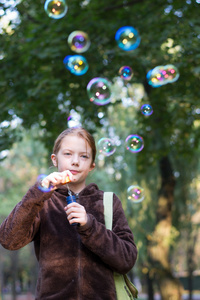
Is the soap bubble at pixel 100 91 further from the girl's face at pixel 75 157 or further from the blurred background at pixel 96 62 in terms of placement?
the girl's face at pixel 75 157

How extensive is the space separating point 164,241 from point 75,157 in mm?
8591

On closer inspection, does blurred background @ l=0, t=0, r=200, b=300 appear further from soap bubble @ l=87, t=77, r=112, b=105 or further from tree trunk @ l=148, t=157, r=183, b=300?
soap bubble @ l=87, t=77, r=112, b=105

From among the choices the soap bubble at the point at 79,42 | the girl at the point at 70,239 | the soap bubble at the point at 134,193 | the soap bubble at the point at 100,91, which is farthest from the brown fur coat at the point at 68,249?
the soap bubble at the point at 79,42

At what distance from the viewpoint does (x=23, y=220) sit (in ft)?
6.66

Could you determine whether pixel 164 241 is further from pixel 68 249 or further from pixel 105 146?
pixel 68 249

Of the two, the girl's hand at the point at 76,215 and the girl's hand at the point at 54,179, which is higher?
the girl's hand at the point at 54,179

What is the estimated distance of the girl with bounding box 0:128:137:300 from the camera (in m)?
1.99

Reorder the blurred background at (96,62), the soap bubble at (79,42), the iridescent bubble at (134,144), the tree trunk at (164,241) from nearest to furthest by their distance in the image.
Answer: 1. the iridescent bubble at (134,144)
2. the soap bubble at (79,42)
3. the blurred background at (96,62)
4. the tree trunk at (164,241)

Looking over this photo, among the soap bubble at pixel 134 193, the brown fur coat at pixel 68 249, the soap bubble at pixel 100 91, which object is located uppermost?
the soap bubble at pixel 100 91

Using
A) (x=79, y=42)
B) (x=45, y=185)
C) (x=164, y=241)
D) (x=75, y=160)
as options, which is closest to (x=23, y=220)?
(x=45, y=185)

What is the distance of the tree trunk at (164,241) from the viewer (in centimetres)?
987

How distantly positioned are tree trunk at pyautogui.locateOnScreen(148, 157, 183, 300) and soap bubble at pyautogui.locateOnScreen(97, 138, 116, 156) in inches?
262

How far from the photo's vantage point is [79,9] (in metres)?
7.38

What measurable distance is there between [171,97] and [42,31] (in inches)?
98.5
